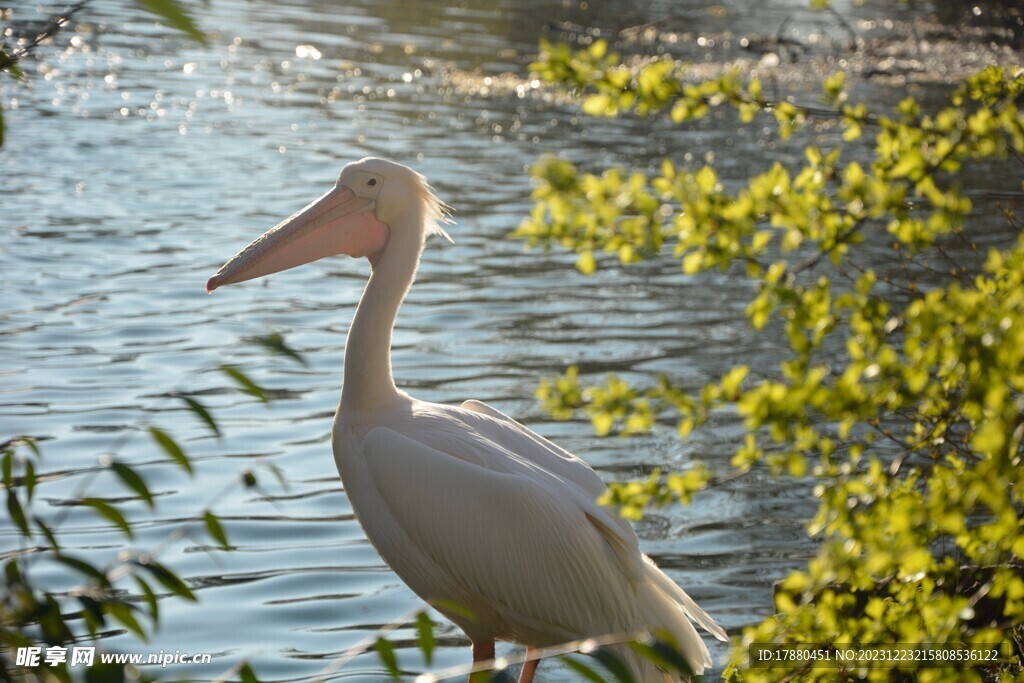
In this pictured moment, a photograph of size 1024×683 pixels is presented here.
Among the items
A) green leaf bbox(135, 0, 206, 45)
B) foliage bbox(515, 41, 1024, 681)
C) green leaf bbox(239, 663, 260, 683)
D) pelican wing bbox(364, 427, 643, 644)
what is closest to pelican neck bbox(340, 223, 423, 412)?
pelican wing bbox(364, 427, 643, 644)

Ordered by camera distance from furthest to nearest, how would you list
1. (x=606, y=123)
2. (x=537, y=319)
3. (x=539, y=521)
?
(x=606, y=123), (x=537, y=319), (x=539, y=521)

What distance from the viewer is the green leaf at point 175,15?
1.29 metres

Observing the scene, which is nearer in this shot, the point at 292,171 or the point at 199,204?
the point at 199,204

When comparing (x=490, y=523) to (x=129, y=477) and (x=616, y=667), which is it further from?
(x=616, y=667)

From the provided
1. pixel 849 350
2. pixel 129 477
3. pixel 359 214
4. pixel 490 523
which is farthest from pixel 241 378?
pixel 359 214

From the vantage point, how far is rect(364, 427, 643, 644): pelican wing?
12.6ft

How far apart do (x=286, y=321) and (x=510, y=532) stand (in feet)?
15.5

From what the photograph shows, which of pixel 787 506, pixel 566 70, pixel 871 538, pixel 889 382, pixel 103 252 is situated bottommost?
pixel 787 506

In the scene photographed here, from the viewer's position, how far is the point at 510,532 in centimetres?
385

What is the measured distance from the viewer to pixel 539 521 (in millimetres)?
3832

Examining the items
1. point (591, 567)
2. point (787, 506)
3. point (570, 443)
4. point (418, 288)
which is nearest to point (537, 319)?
point (418, 288)

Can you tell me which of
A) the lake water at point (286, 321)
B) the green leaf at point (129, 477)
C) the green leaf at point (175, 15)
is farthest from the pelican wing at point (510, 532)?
the green leaf at point (175, 15)

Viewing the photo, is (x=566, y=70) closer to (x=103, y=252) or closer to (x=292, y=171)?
(x=103, y=252)

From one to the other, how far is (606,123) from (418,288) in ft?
23.3
